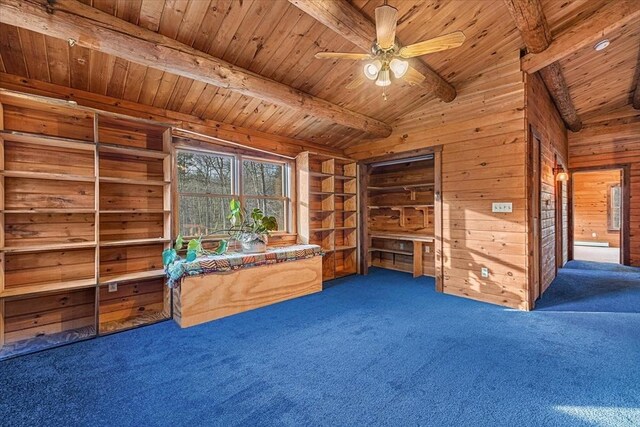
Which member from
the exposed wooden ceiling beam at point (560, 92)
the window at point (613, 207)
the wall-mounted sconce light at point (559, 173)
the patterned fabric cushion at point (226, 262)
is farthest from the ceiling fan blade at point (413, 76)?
Answer: the window at point (613, 207)

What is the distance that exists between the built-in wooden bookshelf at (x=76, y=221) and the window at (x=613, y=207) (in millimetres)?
12117

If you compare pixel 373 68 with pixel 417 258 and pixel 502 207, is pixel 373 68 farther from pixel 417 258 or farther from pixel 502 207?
pixel 417 258

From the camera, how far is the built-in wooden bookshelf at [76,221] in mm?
2607

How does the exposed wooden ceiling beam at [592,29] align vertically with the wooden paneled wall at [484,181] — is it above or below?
above

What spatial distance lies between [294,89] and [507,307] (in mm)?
3856

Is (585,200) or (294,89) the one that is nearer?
(294,89)

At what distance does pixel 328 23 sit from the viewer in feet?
7.96

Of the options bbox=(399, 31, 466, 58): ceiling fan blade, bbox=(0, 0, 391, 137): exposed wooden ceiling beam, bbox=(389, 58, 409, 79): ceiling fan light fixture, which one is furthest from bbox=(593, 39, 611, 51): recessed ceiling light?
bbox=(0, 0, 391, 137): exposed wooden ceiling beam

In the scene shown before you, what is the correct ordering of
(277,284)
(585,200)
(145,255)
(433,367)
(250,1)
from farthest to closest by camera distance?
(585,200), (277,284), (145,255), (250,1), (433,367)

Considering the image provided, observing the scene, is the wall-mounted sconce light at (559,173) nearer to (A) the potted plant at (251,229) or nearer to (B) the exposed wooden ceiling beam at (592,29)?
(B) the exposed wooden ceiling beam at (592,29)

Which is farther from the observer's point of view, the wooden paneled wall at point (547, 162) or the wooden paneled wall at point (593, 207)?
the wooden paneled wall at point (593, 207)

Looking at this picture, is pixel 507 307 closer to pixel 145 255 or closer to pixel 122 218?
pixel 145 255

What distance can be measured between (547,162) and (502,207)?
1.83 metres

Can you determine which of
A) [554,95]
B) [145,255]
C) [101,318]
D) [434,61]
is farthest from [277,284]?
[554,95]
